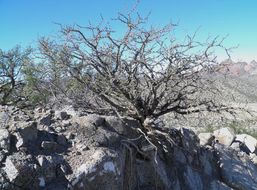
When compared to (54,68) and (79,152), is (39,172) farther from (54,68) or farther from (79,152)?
(54,68)

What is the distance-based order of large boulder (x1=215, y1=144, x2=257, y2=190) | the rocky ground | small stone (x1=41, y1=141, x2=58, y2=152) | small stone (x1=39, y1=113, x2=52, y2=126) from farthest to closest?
large boulder (x1=215, y1=144, x2=257, y2=190)
small stone (x1=39, y1=113, x2=52, y2=126)
small stone (x1=41, y1=141, x2=58, y2=152)
the rocky ground

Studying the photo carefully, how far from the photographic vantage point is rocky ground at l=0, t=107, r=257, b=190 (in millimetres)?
5328

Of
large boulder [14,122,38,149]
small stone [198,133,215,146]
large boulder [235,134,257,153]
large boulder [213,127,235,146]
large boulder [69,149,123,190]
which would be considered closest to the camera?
large boulder [69,149,123,190]

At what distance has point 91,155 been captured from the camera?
A: 20.0 feet

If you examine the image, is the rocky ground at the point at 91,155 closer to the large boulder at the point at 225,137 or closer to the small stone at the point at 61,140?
the small stone at the point at 61,140

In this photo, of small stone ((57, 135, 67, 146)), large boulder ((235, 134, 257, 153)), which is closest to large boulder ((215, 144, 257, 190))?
large boulder ((235, 134, 257, 153))

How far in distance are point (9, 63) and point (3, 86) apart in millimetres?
1741

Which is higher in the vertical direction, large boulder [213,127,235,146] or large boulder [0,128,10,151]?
large boulder [213,127,235,146]

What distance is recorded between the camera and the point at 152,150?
27.2 ft

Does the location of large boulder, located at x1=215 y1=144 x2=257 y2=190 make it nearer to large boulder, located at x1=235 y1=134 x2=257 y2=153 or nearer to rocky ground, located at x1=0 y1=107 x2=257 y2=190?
rocky ground, located at x1=0 y1=107 x2=257 y2=190

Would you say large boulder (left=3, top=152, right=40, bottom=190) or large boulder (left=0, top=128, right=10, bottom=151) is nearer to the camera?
large boulder (left=3, top=152, right=40, bottom=190)

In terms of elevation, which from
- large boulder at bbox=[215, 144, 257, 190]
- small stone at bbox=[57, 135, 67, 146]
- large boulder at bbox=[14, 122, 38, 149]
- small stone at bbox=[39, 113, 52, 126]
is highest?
small stone at bbox=[39, 113, 52, 126]

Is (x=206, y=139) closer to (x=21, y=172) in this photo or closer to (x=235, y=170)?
(x=235, y=170)

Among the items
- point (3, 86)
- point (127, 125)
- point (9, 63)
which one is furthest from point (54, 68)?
point (9, 63)
